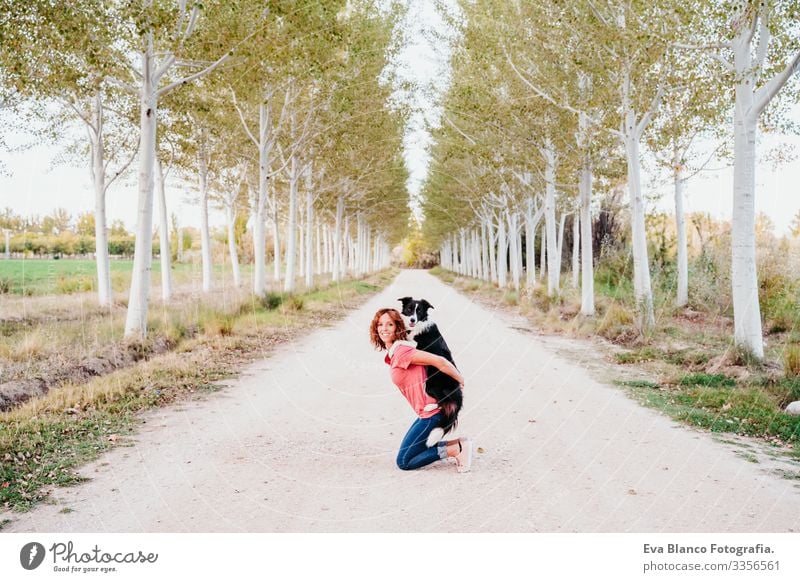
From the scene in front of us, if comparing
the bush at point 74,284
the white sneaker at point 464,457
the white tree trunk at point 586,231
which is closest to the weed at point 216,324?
the white sneaker at point 464,457

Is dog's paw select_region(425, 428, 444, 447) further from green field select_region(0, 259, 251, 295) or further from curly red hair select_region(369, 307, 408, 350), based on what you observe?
green field select_region(0, 259, 251, 295)

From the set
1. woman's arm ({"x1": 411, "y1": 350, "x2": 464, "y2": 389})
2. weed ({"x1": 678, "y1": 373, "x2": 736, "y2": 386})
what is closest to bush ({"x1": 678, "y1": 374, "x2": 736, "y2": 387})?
weed ({"x1": 678, "y1": 373, "x2": 736, "y2": 386})

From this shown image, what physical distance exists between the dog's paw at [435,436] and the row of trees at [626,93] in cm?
723

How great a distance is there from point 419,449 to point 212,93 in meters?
20.5

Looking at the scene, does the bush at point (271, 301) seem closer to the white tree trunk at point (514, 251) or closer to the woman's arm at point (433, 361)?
the white tree trunk at point (514, 251)

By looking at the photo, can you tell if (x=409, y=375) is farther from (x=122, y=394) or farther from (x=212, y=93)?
(x=212, y=93)

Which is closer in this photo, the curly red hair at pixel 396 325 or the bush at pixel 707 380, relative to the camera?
the curly red hair at pixel 396 325

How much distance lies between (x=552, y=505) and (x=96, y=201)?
737 inches

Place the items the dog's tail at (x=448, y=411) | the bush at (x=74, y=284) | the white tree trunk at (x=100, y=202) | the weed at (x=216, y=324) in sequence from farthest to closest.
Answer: the bush at (x=74, y=284) < the white tree trunk at (x=100, y=202) < the weed at (x=216, y=324) < the dog's tail at (x=448, y=411)

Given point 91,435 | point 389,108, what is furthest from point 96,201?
point 91,435

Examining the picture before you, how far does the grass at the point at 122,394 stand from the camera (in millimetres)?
5816

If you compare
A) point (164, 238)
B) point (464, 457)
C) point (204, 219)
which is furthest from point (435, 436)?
Result: point (204, 219)

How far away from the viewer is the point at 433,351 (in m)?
5.14
